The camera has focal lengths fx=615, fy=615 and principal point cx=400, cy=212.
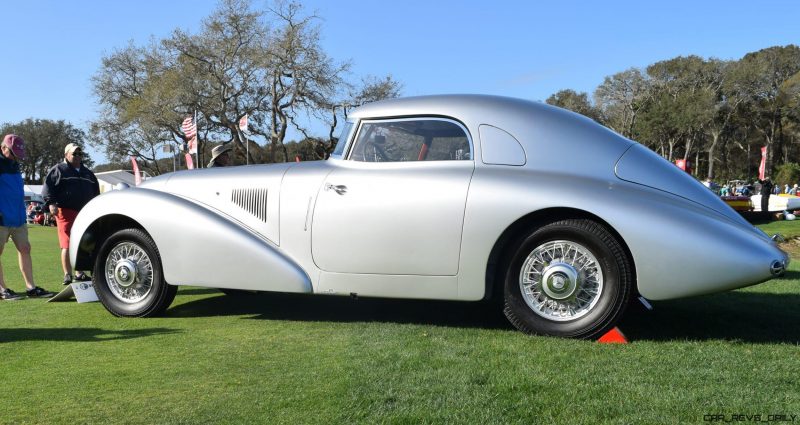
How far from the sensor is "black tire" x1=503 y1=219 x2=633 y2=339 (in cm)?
390

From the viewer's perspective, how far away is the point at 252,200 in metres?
4.96

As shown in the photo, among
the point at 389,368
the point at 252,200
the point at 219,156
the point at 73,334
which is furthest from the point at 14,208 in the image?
the point at 389,368

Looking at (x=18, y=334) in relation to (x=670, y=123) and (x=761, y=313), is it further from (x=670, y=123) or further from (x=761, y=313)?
(x=670, y=123)

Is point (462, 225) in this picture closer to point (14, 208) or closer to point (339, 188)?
point (339, 188)

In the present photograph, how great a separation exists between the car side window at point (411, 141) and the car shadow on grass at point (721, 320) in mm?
1794

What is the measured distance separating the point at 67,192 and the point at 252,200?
365 cm

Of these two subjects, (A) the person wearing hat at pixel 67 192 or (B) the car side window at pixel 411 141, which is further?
(A) the person wearing hat at pixel 67 192

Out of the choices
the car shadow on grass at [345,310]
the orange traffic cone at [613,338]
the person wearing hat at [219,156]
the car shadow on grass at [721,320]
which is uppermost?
the person wearing hat at [219,156]

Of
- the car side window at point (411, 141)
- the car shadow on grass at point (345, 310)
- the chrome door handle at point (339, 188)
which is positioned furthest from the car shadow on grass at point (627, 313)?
the car side window at point (411, 141)

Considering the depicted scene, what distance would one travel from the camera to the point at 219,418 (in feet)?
8.80

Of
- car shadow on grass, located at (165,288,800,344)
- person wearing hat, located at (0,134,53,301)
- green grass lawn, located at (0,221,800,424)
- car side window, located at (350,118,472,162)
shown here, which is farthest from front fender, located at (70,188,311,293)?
person wearing hat, located at (0,134,53,301)

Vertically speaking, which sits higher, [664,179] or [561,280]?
[664,179]

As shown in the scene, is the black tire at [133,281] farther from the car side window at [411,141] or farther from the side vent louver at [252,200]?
the car side window at [411,141]

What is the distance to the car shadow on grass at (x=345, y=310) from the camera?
487 centimetres
